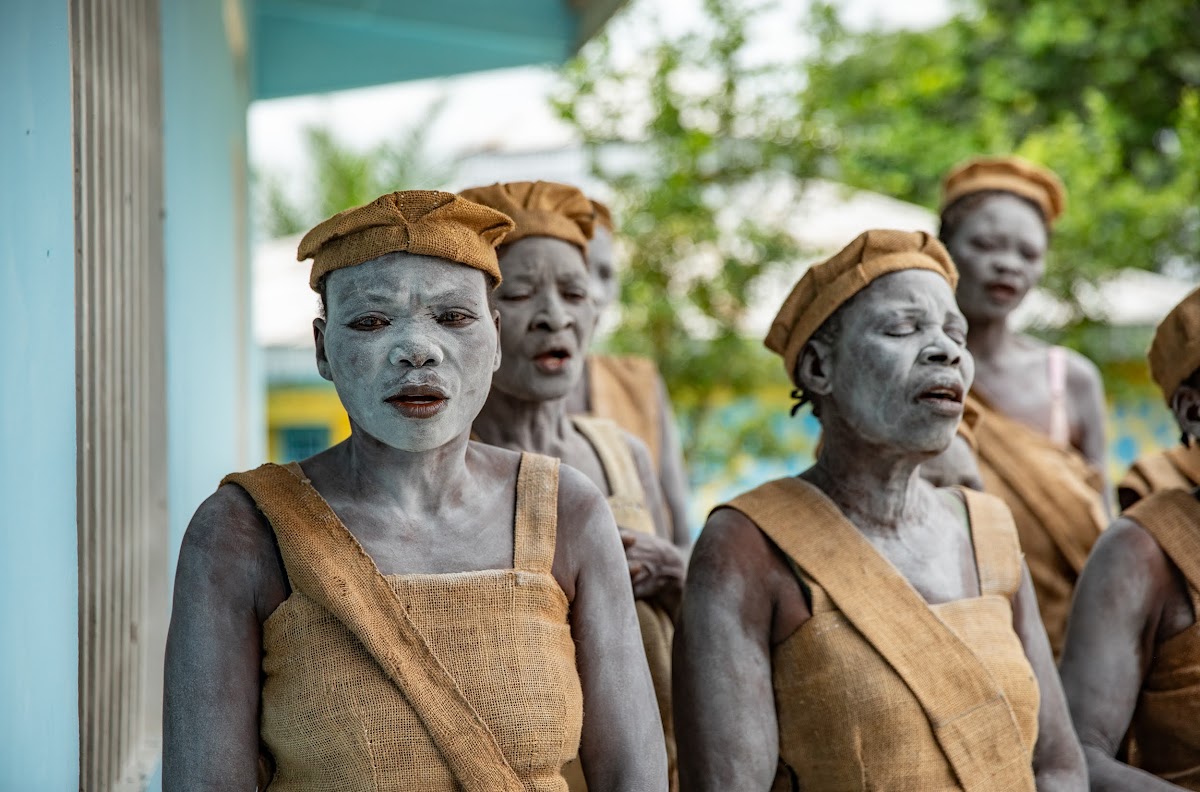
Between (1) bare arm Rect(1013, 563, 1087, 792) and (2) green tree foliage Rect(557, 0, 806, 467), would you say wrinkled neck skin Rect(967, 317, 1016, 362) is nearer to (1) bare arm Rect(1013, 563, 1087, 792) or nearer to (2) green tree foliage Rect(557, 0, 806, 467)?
(1) bare arm Rect(1013, 563, 1087, 792)

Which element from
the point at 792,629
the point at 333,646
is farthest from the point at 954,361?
the point at 333,646

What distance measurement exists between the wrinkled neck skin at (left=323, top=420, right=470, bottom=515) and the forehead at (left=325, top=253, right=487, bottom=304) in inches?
9.8

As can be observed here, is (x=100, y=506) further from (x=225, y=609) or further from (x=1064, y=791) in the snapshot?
(x=1064, y=791)

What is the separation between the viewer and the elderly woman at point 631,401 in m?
4.36

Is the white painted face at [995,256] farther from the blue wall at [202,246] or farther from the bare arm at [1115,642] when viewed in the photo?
the blue wall at [202,246]

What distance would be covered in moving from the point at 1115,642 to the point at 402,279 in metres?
1.89

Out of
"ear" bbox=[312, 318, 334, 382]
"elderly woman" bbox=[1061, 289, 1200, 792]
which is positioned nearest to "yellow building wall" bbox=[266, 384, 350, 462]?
"elderly woman" bbox=[1061, 289, 1200, 792]

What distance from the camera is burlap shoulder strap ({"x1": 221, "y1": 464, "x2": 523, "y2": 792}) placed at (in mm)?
2264

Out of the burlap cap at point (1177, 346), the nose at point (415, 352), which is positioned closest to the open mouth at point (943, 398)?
the burlap cap at point (1177, 346)

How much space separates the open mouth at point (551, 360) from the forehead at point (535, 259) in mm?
202

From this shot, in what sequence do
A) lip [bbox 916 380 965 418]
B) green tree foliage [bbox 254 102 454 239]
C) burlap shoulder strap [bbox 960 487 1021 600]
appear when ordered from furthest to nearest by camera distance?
green tree foliage [bbox 254 102 454 239] → burlap shoulder strap [bbox 960 487 1021 600] → lip [bbox 916 380 965 418]

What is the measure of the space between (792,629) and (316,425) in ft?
31.2

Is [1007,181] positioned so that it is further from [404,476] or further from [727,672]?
[404,476]

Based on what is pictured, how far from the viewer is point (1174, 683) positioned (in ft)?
10.6
